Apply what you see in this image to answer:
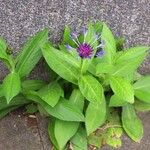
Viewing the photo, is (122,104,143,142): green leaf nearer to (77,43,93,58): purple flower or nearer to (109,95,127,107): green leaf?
(109,95,127,107): green leaf

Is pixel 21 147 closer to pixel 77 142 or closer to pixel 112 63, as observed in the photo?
pixel 77 142

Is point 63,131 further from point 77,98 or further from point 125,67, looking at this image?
point 125,67

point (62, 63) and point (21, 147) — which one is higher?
point (62, 63)

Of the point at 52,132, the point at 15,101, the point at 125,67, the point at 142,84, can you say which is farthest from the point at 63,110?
the point at 142,84

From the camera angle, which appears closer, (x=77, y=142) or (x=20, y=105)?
(x=77, y=142)

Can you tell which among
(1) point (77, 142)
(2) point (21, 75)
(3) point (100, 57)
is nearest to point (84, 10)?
(3) point (100, 57)

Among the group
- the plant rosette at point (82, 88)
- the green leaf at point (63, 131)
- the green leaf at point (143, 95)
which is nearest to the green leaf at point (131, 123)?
the plant rosette at point (82, 88)
